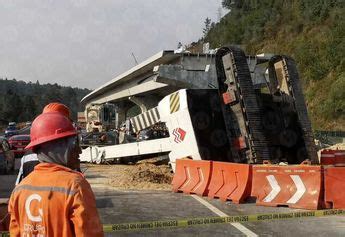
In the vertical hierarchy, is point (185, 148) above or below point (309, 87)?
below

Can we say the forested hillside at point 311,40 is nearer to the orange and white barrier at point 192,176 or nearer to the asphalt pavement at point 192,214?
the orange and white barrier at point 192,176

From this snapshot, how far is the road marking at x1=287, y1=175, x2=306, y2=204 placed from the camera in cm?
1050

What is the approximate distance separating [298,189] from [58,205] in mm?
8410

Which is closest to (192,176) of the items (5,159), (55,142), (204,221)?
(204,221)

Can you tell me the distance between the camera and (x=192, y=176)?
42.2 ft

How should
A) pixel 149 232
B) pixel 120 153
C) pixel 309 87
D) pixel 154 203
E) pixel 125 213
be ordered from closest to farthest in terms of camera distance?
pixel 149 232
pixel 125 213
pixel 154 203
pixel 120 153
pixel 309 87

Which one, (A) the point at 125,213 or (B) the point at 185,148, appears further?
(B) the point at 185,148

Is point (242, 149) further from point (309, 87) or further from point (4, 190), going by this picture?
point (309, 87)

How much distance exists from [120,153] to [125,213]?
10309 millimetres

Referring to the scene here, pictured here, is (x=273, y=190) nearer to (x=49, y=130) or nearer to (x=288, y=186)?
(x=288, y=186)

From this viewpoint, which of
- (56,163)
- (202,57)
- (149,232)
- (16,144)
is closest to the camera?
(56,163)

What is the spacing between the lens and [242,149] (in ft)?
44.4

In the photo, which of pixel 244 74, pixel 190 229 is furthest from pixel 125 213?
pixel 244 74

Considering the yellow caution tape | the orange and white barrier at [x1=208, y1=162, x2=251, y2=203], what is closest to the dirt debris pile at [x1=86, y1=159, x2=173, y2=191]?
the orange and white barrier at [x1=208, y1=162, x2=251, y2=203]
